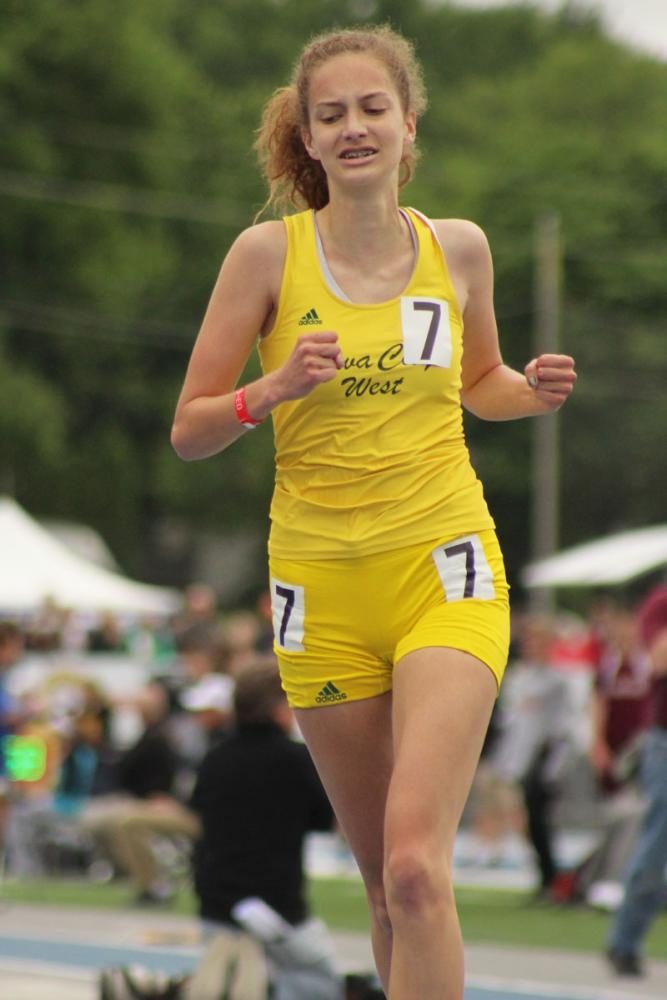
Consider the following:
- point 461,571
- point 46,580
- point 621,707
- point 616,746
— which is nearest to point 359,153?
point 461,571

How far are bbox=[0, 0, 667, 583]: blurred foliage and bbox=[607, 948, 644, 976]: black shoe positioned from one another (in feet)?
116

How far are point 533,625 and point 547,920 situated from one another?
3.95m

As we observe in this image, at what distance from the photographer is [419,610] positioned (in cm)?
489

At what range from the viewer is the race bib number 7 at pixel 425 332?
4.89 meters

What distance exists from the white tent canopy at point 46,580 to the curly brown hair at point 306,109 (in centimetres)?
2255

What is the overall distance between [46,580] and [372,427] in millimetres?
24156

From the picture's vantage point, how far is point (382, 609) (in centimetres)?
490

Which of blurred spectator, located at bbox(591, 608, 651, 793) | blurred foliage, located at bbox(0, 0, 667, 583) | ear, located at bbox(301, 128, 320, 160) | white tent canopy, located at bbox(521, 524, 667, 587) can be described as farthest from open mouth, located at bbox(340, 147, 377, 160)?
blurred foliage, located at bbox(0, 0, 667, 583)

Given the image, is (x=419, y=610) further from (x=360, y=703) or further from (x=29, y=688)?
(x=29, y=688)

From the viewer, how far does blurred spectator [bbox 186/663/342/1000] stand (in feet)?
27.8

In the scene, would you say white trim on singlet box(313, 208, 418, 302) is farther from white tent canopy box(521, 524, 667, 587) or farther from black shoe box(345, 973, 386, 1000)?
white tent canopy box(521, 524, 667, 587)

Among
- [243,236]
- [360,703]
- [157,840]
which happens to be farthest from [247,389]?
[157,840]

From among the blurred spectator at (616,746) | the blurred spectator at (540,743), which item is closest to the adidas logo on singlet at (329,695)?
the blurred spectator at (616,746)

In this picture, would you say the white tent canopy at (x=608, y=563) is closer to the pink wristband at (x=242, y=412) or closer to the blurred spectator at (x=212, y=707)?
the blurred spectator at (x=212, y=707)
